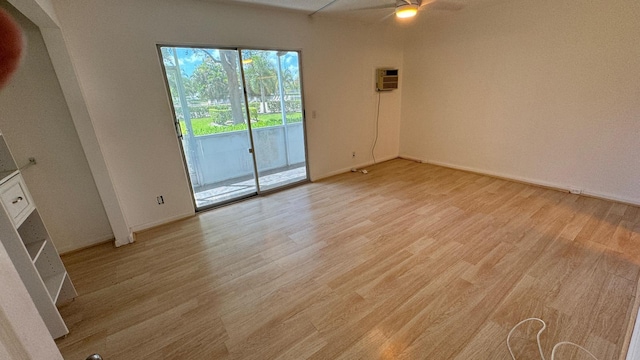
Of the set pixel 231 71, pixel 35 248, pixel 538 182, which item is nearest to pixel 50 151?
pixel 35 248

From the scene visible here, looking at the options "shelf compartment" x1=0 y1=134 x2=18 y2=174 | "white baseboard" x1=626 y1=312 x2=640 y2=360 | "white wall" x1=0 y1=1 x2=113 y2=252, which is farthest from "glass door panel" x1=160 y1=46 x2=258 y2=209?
"white baseboard" x1=626 y1=312 x2=640 y2=360

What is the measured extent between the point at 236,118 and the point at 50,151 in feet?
6.09

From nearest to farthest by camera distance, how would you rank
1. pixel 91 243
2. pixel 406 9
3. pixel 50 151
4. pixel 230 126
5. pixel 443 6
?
1. pixel 50 151
2. pixel 91 243
3. pixel 406 9
4. pixel 443 6
5. pixel 230 126

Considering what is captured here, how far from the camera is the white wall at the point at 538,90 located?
270 cm

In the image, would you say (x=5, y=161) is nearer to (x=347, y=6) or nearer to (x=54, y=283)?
(x=54, y=283)

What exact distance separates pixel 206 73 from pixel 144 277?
240cm

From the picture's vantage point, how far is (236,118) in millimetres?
3475

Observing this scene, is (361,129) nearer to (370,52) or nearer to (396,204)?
(370,52)

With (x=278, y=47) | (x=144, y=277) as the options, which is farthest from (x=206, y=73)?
(x=144, y=277)

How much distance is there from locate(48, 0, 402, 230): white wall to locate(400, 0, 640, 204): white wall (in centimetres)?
162

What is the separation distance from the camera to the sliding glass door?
307 cm

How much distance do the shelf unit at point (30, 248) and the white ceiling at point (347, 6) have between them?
2439 mm

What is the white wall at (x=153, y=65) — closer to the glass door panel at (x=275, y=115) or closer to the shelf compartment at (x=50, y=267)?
the glass door panel at (x=275, y=115)

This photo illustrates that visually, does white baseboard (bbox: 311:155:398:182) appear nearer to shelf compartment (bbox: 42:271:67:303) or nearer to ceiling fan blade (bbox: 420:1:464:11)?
ceiling fan blade (bbox: 420:1:464:11)
